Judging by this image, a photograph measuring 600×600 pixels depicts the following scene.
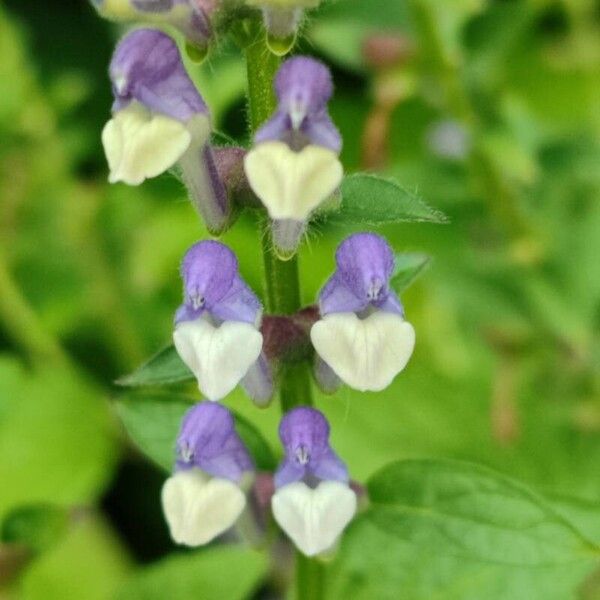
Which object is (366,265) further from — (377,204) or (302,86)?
(302,86)

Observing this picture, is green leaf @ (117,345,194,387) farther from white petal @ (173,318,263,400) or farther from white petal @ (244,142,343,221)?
white petal @ (244,142,343,221)

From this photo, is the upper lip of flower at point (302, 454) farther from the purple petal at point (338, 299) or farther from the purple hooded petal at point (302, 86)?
the purple hooded petal at point (302, 86)

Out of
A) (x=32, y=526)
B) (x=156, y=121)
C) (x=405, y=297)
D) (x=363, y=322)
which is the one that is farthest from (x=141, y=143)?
(x=405, y=297)

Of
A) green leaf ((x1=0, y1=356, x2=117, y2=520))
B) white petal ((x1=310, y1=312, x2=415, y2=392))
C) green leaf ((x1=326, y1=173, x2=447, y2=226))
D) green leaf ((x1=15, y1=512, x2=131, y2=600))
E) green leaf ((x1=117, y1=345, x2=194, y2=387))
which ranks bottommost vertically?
green leaf ((x1=15, y1=512, x2=131, y2=600))

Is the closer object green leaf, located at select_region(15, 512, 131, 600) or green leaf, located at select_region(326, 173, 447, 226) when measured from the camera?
green leaf, located at select_region(326, 173, 447, 226)

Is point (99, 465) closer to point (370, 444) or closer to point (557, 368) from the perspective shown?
point (370, 444)

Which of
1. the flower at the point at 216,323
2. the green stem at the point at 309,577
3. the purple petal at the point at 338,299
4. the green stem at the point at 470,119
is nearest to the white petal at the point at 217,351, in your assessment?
the flower at the point at 216,323

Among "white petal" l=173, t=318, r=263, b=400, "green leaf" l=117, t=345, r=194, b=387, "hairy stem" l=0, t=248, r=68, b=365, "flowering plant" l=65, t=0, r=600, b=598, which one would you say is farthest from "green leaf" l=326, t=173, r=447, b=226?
"hairy stem" l=0, t=248, r=68, b=365
